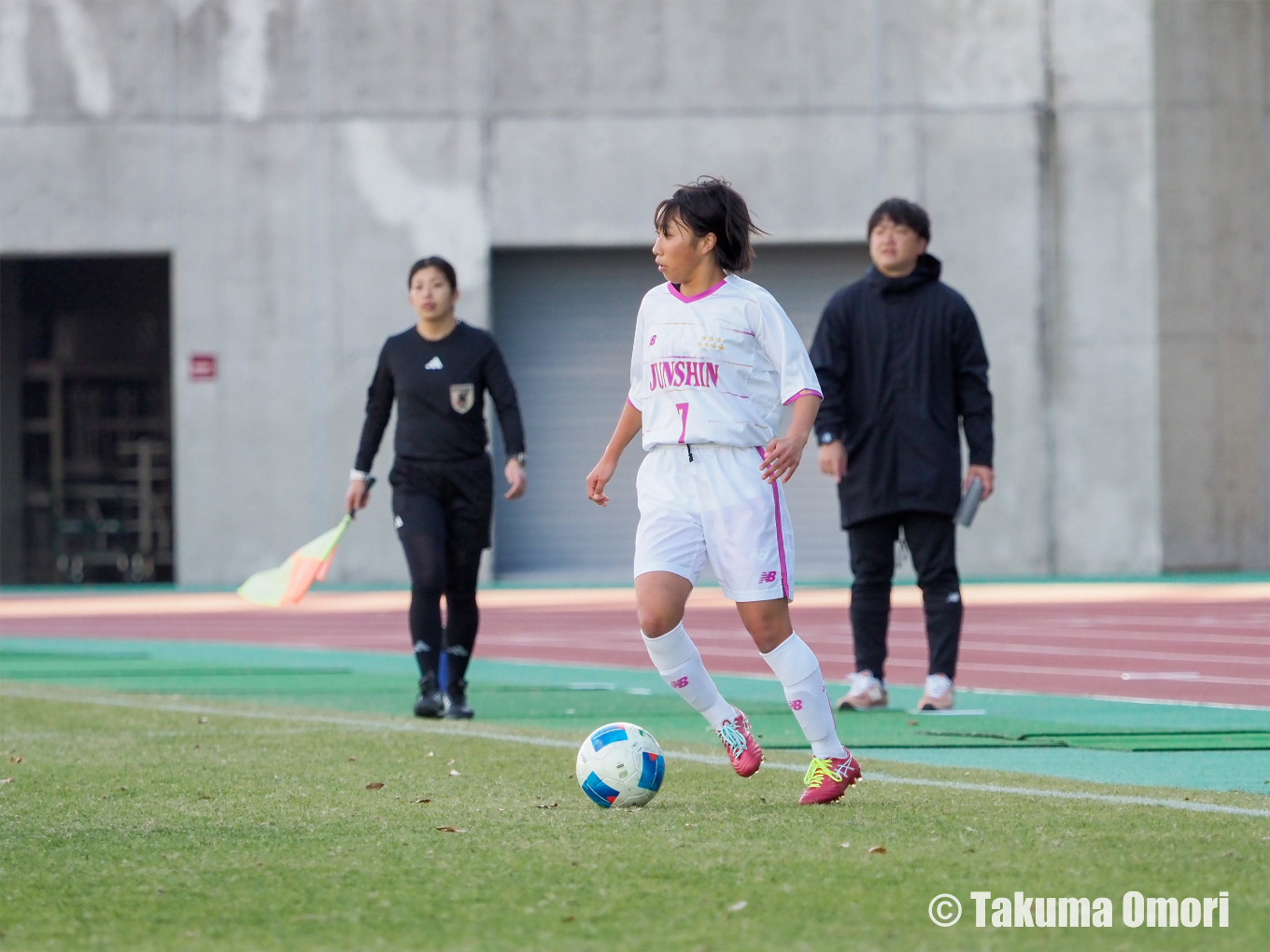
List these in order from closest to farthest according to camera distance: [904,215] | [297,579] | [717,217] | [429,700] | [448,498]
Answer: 1. [717,217]
2. [429,700]
3. [448,498]
4. [904,215]
5. [297,579]

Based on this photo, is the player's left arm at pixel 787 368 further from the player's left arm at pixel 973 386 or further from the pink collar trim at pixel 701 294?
the player's left arm at pixel 973 386

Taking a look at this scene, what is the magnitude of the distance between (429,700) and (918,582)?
2396 mm

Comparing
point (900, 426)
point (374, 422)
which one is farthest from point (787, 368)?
point (374, 422)

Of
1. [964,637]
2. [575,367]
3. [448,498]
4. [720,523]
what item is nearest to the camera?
[720,523]

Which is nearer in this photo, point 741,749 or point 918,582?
point 741,749

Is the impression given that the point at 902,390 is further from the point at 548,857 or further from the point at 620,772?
the point at 548,857

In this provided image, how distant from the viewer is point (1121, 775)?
→ 21.9 ft

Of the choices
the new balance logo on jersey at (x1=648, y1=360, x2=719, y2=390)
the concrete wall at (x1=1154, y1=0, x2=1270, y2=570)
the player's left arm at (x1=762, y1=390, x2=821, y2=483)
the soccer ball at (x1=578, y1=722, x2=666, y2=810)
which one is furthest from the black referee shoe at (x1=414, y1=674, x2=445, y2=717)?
the concrete wall at (x1=1154, y1=0, x2=1270, y2=570)

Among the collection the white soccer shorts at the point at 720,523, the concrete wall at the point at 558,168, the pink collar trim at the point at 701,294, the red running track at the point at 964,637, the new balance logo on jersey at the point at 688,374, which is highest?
the concrete wall at the point at 558,168

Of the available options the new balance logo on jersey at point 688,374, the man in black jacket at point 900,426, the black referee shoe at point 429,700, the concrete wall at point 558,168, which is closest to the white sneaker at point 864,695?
the man in black jacket at point 900,426

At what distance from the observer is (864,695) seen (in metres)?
9.25

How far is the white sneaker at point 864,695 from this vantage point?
9242 millimetres

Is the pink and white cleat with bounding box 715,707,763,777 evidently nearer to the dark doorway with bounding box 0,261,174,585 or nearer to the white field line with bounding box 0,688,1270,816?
the white field line with bounding box 0,688,1270,816

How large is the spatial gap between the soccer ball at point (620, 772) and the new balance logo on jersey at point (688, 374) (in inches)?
43.5
